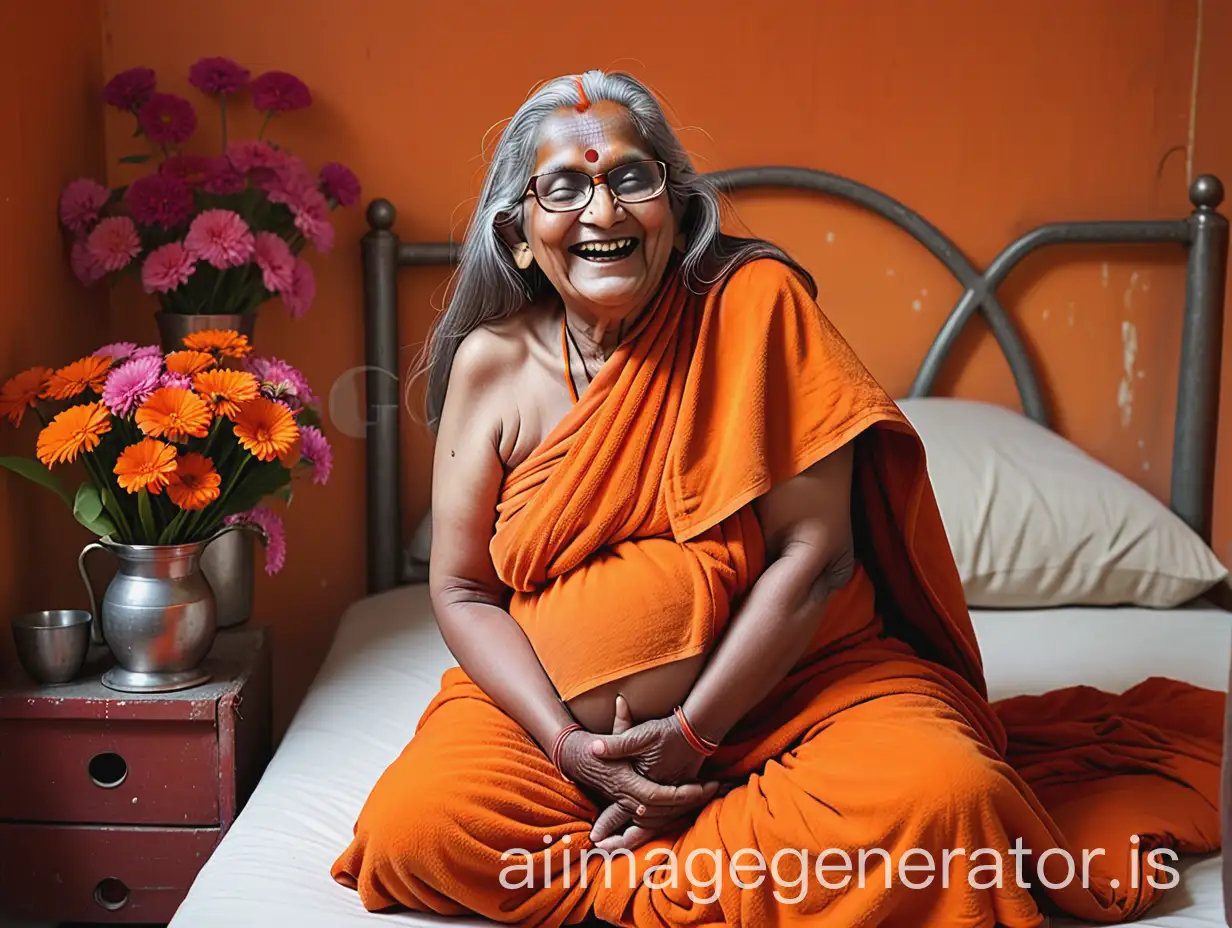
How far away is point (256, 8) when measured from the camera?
2.54 metres

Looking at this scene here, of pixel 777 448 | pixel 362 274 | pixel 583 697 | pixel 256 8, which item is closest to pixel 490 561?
pixel 583 697

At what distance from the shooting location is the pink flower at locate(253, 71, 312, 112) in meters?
2.44

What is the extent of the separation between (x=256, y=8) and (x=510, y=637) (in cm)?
156

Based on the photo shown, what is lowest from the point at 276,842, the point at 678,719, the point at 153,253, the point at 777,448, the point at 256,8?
the point at 276,842

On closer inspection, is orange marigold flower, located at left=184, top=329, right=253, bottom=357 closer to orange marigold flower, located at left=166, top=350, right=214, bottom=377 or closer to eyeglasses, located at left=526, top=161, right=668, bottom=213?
orange marigold flower, located at left=166, top=350, right=214, bottom=377

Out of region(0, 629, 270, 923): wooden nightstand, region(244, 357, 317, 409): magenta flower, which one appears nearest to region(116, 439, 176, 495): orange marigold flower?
region(244, 357, 317, 409): magenta flower

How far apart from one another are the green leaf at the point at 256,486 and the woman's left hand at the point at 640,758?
0.77m

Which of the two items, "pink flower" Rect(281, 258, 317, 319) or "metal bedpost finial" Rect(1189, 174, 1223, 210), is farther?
"metal bedpost finial" Rect(1189, 174, 1223, 210)

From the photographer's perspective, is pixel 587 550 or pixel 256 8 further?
pixel 256 8

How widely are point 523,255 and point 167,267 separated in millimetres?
908

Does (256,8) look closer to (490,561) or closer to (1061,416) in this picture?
(490,561)

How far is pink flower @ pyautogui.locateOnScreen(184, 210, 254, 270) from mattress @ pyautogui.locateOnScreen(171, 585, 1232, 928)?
2.26ft

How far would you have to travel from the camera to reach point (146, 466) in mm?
1793

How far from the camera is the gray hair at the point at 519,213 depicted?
1.55m
